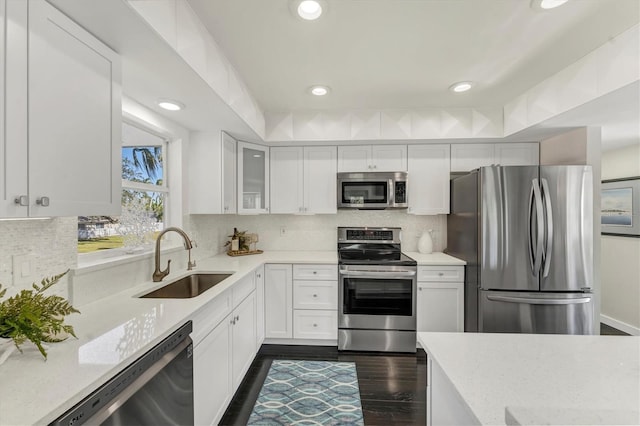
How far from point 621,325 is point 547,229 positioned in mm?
2344

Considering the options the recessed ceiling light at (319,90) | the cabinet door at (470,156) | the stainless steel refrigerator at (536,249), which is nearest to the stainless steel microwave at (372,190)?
the cabinet door at (470,156)

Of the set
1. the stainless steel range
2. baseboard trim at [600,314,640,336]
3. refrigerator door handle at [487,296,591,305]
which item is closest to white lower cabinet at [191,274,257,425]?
the stainless steel range

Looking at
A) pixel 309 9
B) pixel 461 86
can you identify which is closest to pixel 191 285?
pixel 309 9

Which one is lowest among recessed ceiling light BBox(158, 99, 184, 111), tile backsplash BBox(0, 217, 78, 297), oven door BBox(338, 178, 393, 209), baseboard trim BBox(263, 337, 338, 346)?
baseboard trim BBox(263, 337, 338, 346)

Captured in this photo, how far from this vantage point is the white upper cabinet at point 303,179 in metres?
3.35

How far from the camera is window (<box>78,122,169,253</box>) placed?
1.91 m

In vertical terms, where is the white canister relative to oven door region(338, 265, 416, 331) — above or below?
above

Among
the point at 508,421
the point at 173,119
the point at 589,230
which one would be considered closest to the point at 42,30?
the point at 173,119

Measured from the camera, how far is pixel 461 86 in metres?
2.48

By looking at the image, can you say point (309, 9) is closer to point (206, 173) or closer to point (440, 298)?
point (206, 173)

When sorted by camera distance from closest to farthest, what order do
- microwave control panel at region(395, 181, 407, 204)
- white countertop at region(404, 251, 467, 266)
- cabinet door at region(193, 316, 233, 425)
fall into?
cabinet door at region(193, 316, 233, 425)
white countertop at region(404, 251, 467, 266)
microwave control panel at region(395, 181, 407, 204)

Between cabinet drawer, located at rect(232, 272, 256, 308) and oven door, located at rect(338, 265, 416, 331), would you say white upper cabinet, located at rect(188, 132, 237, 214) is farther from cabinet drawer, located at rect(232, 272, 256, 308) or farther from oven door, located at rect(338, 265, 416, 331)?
oven door, located at rect(338, 265, 416, 331)

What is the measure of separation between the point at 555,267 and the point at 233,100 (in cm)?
294

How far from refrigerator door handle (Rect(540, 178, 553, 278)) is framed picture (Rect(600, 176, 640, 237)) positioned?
1927mm
